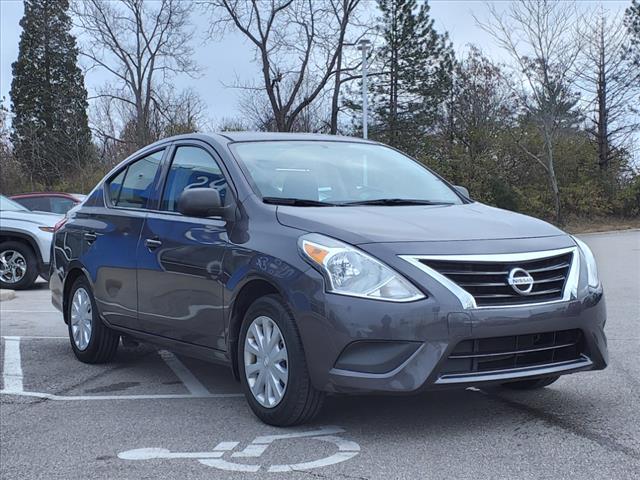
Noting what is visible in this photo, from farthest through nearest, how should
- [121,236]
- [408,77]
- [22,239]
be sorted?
[408,77], [22,239], [121,236]

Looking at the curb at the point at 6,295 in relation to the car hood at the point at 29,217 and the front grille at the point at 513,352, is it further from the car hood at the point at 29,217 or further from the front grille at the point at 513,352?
the front grille at the point at 513,352

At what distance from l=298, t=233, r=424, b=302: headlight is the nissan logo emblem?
496 mm

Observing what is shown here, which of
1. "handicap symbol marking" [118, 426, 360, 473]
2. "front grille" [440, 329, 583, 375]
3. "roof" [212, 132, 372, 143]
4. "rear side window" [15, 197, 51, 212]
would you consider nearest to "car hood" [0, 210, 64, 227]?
"rear side window" [15, 197, 51, 212]

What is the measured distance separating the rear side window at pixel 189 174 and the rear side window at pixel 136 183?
0.86 feet

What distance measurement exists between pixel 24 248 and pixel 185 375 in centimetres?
759

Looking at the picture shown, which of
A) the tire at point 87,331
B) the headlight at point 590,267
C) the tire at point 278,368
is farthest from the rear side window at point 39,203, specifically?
the headlight at point 590,267

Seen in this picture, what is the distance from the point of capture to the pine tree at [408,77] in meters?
38.2

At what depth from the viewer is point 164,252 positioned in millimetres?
5102

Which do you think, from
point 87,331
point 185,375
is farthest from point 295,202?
point 87,331

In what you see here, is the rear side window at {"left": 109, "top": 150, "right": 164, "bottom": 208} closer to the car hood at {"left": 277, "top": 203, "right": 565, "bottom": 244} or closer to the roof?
the roof

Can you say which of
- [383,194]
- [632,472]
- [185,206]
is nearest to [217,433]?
[185,206]

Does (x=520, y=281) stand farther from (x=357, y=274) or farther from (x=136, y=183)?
(x=136, y=183)

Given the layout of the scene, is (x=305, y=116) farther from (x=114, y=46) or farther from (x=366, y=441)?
(x=366, y=441)

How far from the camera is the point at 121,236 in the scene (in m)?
5.70
